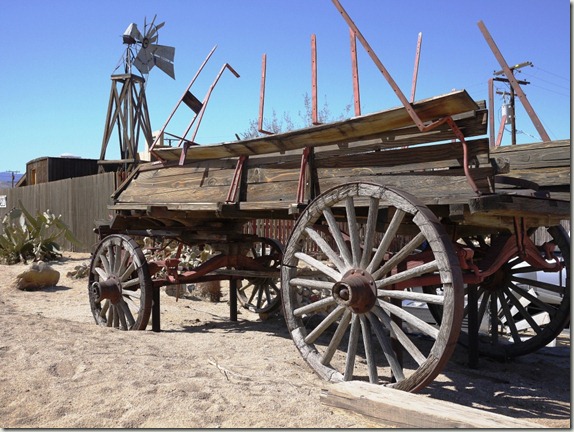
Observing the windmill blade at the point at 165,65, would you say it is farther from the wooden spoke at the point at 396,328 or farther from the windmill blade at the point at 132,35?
the wooden spoke at the point at 396,328

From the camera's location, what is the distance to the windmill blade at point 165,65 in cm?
2253

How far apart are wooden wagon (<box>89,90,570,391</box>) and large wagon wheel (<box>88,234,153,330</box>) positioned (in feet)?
0.07

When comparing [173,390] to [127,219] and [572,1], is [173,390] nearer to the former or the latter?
[572,1]

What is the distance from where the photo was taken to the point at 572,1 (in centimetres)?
360

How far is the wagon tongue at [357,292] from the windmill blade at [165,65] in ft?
64.6

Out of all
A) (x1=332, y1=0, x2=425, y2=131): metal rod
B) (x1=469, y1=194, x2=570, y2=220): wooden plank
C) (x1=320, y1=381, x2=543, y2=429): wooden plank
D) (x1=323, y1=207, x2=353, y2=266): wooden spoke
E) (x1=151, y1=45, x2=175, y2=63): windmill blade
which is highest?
(x1=151, y1=45, x2=175, y2=63): windmill blade

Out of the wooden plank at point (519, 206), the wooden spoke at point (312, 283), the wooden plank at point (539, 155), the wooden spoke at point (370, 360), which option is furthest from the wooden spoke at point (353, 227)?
the wooden plank at point (539, 155)

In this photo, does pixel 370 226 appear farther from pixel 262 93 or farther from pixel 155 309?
pixel 155 309

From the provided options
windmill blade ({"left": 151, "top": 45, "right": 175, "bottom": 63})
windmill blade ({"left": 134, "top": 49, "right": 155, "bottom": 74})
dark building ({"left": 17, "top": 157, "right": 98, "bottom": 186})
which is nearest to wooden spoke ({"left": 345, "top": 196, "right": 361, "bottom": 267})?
windmill blade ({"left": 134, "top": 49, "right": 155, "bottom": 74})

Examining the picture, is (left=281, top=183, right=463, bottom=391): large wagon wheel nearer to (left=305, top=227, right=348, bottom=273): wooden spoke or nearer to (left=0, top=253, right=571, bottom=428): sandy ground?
(left=305, top=227, right=348, bottom=273): wooden spoke

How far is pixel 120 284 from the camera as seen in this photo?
285 inches

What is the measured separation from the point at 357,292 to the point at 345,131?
1.21m

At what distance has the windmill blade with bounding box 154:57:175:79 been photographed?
22531 mm

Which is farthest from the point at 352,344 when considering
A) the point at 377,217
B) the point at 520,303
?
the point at 520,303
